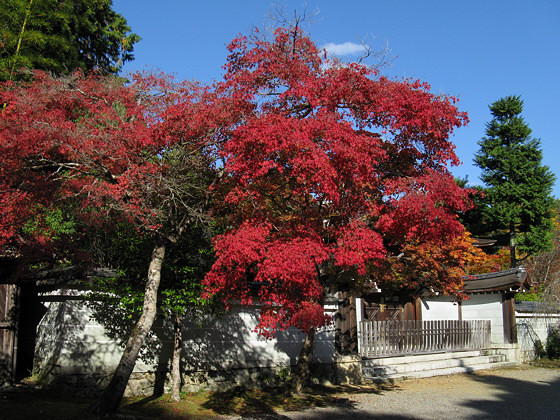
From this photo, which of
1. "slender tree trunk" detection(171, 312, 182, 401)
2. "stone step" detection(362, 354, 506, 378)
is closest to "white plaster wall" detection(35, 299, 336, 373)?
"slender tree trunk" detection(171, 312, 182, 401)

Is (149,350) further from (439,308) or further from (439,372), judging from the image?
(439,308)

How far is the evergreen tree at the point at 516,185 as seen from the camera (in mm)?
33156

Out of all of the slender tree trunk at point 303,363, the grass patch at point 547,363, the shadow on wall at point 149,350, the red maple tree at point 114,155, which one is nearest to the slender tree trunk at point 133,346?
the red maple tree at point 114,155

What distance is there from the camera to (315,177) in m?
8.80

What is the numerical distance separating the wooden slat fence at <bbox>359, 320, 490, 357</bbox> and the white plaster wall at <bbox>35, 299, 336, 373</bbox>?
211cm

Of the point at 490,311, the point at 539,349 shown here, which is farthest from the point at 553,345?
the point at 490,311

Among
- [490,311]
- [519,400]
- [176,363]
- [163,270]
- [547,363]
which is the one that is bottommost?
[547,363]

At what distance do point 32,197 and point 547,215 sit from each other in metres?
33.7

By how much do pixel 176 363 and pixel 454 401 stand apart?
7.10 m

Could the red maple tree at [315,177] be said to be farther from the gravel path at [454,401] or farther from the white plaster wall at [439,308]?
the white plaster wall at [439,308]

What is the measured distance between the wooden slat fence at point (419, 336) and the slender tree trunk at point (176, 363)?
22.4 feet

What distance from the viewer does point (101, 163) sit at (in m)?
9.75

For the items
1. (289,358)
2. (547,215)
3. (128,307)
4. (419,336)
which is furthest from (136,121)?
(547,215)

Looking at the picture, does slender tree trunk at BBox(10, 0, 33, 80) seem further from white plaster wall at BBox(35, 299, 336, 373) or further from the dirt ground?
the dirt ground
